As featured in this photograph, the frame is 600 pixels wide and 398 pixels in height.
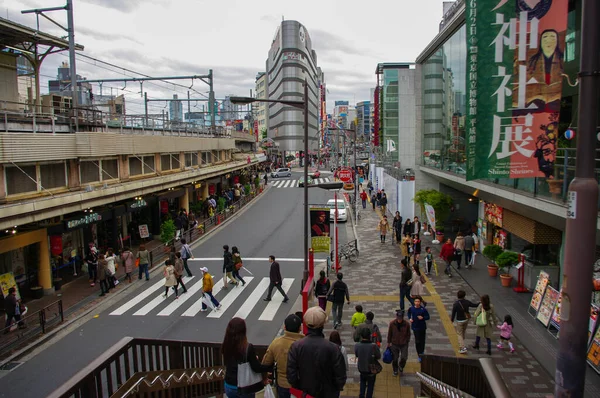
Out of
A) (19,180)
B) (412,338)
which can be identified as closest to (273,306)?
(412,338)

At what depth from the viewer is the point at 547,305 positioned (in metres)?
12.9

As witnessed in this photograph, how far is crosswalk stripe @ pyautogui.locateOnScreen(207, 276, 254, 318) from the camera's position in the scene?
15716 millimetres

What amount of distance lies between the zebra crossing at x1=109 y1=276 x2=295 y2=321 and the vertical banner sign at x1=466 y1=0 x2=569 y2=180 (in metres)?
8.61

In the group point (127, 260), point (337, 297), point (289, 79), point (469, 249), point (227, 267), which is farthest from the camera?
point (289, 79)

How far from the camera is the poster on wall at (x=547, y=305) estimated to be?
12586 mm

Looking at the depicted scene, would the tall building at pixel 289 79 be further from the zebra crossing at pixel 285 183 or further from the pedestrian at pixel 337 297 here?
the pedestrian at pixel 337 297

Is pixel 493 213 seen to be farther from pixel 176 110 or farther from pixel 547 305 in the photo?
pixel 176 110

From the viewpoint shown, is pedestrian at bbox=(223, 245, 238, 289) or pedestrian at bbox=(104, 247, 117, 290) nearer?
pedestrian at bbox=(104, 247, 117, 290)

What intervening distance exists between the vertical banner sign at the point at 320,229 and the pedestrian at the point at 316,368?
1365 centimetres

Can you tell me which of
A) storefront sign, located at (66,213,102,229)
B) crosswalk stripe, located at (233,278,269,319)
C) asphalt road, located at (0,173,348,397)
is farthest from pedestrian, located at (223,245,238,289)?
storefront sign, located at (66,213,102,229)

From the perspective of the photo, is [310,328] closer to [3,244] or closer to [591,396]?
[591,396]

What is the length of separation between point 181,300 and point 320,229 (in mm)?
5756

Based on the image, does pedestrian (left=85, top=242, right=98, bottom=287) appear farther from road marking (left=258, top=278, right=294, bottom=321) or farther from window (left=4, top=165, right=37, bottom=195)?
road marking (left=258, top=278, right=294, bottom=321)

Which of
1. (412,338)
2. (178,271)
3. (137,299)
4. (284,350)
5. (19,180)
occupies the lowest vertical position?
(137,299)
